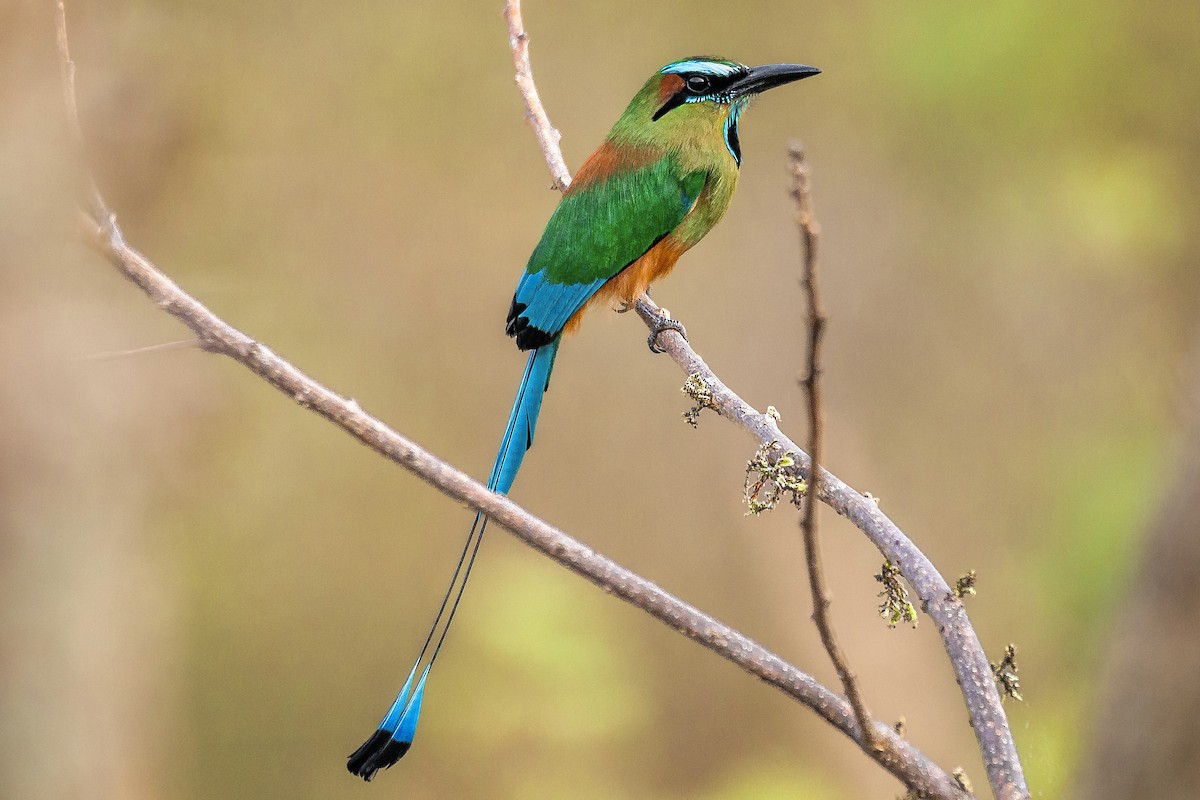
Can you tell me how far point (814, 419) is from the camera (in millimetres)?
1096

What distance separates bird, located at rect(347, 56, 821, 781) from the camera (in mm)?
2535

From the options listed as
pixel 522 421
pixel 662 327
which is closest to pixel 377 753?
pixel 522 421

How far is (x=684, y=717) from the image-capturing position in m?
5.03

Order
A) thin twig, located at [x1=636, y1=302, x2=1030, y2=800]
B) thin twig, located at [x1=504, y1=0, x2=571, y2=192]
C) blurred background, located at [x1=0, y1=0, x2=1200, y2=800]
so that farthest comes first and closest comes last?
blurred background, located at [x1=0, y1=0, x2=1200, y2=800] → thin twig, located at [x1=504, y1=0, x2=571, y2=192] → thin twig, located at [x1=636, y1=302, x2=1030, y2=800]

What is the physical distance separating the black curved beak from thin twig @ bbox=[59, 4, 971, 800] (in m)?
1.60

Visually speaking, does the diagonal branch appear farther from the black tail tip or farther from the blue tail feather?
the black tail tip

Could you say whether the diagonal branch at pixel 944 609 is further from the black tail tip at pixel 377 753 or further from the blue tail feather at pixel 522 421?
the black tail tip at pixel 377 753

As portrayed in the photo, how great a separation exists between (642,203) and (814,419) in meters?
1.57

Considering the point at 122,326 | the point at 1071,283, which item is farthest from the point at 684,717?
the point at 122,326

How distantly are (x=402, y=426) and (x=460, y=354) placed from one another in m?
0.40

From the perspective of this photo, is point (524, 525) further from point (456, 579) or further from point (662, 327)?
point (662, 327)

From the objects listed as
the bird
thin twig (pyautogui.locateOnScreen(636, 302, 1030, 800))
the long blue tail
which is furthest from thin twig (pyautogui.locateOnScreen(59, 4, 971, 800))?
the bird

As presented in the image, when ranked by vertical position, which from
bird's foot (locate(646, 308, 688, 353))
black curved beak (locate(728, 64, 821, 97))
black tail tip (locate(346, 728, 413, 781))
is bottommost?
black tail tip (locate(346, 728, 413, 781))

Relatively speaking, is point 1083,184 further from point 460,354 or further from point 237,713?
point 237,713
